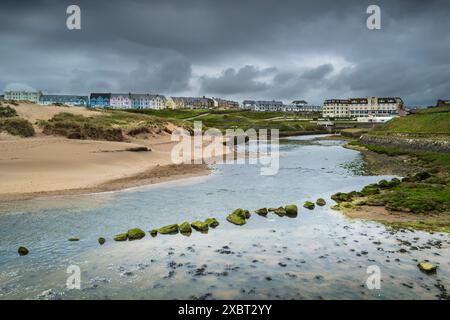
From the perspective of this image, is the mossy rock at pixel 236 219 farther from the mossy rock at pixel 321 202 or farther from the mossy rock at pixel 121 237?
the mossy rock at pixel 321 202

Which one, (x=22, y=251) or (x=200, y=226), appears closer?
(x=22, y=251)

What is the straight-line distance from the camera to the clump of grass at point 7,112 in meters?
43.8

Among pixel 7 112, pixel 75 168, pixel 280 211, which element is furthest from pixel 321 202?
pixel 7 112

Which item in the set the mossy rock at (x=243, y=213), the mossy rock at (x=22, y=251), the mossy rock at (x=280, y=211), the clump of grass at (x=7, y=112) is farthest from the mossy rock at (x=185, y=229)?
the clump of grass at (x=7, y=112)

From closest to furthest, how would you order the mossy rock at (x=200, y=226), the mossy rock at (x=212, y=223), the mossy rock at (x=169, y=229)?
the mossy rock at (x=169, y=229), the mossy rock at (x=200, y=226), the mossy rock at (x=212, y=223)

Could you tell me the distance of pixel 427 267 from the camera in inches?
482

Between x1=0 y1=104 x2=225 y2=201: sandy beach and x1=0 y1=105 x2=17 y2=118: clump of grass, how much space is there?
176 inches

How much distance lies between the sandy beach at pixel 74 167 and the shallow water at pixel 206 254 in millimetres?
3155

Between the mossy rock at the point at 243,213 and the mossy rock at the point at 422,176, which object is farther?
the mossy rock at the point at 422,176

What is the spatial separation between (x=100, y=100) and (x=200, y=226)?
585 feet

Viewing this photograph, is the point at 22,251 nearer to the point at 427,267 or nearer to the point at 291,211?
the point at 291,211

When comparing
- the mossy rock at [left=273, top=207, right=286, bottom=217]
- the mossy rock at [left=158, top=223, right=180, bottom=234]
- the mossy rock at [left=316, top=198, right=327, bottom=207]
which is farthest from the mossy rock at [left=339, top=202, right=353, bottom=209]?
the mossy rock at [left=158, top=223, right=180, bottom=234]
